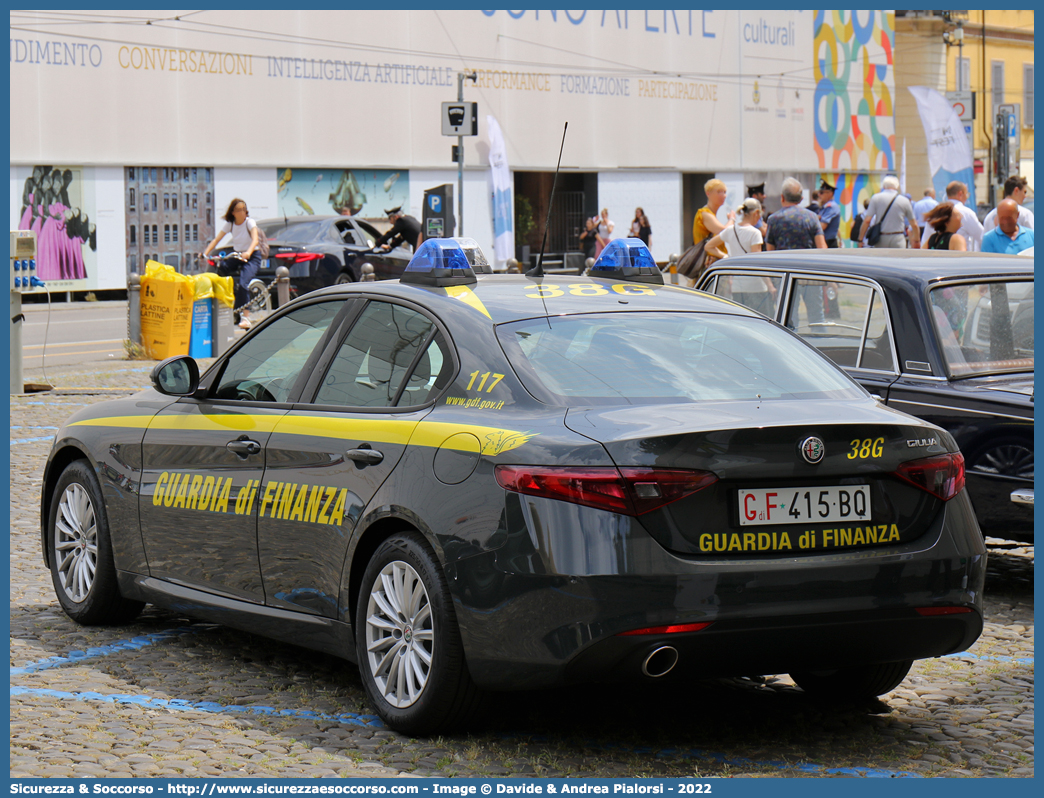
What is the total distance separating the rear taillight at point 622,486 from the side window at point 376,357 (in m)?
0.91

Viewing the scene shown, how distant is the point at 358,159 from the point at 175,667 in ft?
109

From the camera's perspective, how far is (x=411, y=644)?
15.5ft

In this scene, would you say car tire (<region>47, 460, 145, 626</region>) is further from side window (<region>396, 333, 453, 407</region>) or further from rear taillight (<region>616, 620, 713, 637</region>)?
rear taillight (<region>616, 620, 713, 637</region>)

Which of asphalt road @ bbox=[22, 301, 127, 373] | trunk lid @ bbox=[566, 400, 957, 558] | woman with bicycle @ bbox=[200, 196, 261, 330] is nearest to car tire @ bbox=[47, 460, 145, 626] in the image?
trunk lid @ bbox=[566, 400, 957, 558]

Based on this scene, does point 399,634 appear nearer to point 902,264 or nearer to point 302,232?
point 902,264

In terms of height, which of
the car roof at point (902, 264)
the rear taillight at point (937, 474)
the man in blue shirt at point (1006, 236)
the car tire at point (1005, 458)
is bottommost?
the car tire at point (1005, 458)

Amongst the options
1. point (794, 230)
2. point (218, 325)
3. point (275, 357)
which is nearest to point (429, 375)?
point (275, 357)

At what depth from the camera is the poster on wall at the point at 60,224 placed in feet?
103

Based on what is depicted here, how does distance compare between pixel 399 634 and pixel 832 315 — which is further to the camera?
pixel 832 315

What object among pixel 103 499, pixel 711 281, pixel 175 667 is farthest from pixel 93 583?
pixel 711 281

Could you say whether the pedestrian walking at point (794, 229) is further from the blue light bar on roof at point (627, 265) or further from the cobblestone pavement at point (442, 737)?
the cobblestone pavement at point (442, 737)

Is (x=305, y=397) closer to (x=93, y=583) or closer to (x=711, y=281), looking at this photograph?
(x=93, y=583)

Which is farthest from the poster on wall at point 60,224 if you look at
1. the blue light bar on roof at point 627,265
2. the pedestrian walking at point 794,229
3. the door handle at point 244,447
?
the door handle at point 244,447

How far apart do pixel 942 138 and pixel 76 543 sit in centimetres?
2527
